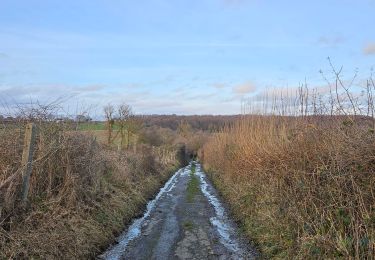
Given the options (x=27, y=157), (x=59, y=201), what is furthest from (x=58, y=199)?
(x=27, y=157)

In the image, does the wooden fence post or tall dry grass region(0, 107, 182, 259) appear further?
the wooden fence post

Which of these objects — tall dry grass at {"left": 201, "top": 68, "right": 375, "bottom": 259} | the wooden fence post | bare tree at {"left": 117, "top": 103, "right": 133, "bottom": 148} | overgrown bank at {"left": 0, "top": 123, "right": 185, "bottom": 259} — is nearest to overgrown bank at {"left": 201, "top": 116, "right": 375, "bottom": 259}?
tall dry grass at {"left": 201, "top": 68, "right": 375, "bottom": 259}

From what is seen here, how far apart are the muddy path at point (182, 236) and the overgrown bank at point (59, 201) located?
582 mm

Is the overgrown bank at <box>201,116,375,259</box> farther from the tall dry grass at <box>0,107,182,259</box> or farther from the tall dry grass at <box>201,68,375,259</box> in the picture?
the tall dry grass at <box>0,107,182,259</box>

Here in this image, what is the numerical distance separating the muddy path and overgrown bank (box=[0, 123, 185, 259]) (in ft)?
1.91

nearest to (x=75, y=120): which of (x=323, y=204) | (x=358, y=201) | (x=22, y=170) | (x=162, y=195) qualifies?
(x=22, y=170)

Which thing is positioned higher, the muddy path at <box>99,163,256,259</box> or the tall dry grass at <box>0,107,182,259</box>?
the tall dry grass at <box>0,107,182,259</box>

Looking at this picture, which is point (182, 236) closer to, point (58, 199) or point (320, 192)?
point (58, 199)

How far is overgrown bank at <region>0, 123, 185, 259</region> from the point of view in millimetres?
8719

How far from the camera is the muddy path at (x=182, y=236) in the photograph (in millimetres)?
10961

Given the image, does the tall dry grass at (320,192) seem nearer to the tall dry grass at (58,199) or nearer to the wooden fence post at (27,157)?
the tall dry grass at (58,199)

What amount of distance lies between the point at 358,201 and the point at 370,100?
197 cm

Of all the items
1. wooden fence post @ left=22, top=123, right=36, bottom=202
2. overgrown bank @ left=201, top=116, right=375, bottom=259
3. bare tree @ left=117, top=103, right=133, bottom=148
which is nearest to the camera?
overgrown bank @ left=201, top=116, right=375, bottom=259

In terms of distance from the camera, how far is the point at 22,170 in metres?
9.72
